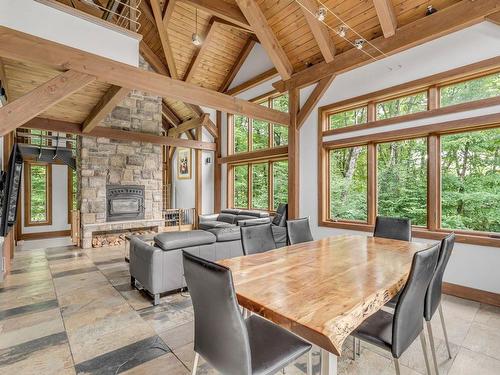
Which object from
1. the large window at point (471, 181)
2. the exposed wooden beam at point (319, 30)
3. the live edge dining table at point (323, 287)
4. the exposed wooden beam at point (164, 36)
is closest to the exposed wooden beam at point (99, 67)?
the exposed wooden beam at point (319, 30)

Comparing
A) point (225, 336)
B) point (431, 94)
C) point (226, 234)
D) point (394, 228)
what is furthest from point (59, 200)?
point (431, 94)

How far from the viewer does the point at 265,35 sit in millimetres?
5094

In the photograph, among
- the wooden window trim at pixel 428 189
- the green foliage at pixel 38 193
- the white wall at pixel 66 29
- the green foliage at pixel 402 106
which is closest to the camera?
the white wall at pixel 66 29

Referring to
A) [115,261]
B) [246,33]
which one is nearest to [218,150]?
[246,33]

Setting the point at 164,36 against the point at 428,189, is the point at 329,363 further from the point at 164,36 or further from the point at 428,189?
the point at 164,36

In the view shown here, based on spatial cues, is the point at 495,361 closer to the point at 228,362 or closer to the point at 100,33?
the point at 228,362

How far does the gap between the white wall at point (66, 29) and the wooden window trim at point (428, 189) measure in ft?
11.8

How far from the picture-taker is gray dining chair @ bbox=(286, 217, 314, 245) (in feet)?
10.1

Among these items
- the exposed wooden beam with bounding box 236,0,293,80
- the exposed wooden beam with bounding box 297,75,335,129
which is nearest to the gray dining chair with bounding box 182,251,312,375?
the exposed wooden beam with bounding box 297,75,335,129

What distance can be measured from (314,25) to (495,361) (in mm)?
4746

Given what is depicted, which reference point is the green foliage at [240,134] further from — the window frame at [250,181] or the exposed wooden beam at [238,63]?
the exposed wooden beam at [238,63]

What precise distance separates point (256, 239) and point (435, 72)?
350 centimetres

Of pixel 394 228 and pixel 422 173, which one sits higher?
pixel 422 173

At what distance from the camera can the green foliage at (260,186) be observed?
7023 mm
